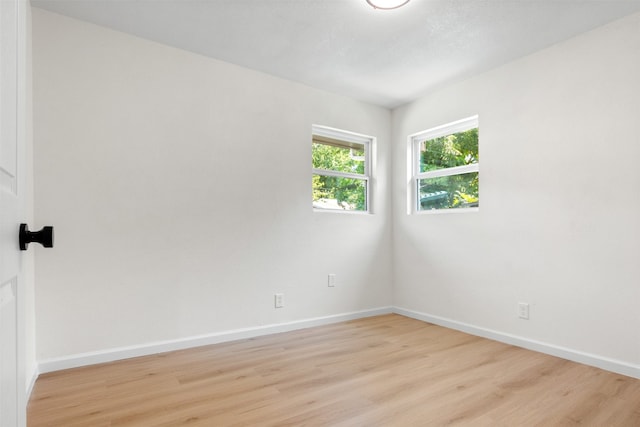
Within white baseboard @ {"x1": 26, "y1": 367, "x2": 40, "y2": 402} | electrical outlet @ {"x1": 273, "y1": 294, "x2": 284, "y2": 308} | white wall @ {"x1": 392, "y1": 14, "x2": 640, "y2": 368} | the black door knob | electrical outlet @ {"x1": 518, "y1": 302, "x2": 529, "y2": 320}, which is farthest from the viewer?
electrical outlet @ {"x1": 273, "y1": 294, "x2": 284, "y2": 308}

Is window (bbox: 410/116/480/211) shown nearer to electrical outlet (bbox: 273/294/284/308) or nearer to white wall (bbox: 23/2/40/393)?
electrical outlet (bbox: 273/294/284/308)

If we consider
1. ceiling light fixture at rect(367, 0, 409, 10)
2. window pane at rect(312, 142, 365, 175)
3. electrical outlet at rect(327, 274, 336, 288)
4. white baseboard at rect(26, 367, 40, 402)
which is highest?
ceiling light fixture at rect(367, 0, 409, 10)

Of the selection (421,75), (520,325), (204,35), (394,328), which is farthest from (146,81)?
(520,325)

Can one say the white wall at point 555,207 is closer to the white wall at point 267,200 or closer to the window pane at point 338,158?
the white wall at point 267,200

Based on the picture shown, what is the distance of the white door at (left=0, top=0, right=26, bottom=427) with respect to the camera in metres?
0.64

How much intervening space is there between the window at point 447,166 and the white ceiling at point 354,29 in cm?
63

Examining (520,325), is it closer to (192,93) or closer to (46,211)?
(192,93)

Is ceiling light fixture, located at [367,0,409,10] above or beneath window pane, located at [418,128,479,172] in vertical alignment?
above

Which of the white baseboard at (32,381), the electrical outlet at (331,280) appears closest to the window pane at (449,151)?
the electrical outlet at (331,280)

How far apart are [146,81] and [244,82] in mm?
831

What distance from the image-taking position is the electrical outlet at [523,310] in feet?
9.86

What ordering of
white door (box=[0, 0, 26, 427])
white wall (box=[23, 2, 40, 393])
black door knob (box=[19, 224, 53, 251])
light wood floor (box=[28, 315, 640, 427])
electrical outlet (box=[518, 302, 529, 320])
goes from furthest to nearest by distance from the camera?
electrical outlet (box=[518, 302, 529, 320]), white wall (box=[23, 2, 40, 393]), light wood floor (box=[28, 315, 640, 427]), black door knob (box=[19, 224, 53, 251]), white door (box=[0, 0, 26, 427])

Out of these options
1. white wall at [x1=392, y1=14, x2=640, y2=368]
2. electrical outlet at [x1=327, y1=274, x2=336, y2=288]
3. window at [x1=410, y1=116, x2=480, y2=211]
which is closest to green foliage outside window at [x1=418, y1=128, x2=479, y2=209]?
window at [x1=410, y1=116, x2=480, y2=211]

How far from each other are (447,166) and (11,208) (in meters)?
3.73
